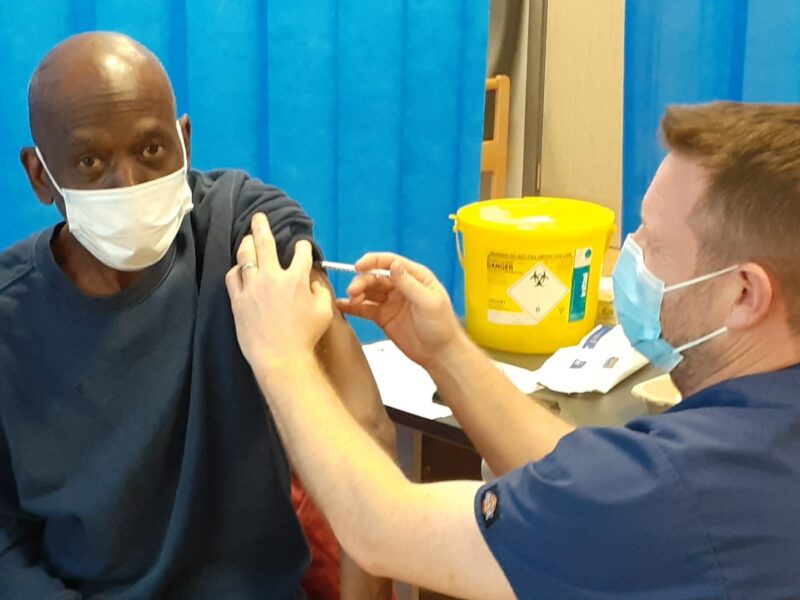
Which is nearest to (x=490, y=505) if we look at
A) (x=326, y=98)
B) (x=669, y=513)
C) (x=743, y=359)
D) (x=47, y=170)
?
(x=669, y=513)

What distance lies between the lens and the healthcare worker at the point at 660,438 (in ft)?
3.35

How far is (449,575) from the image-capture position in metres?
1.15

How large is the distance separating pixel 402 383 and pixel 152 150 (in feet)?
2.68

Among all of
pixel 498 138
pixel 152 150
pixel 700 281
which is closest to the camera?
pixel 700 281

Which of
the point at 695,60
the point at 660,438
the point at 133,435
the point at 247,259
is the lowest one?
the point at 133,435

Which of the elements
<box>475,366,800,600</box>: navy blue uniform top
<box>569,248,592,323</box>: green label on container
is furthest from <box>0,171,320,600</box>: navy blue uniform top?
<box>569,248,592,323</box>: green label on container

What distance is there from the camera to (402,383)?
1.97 m

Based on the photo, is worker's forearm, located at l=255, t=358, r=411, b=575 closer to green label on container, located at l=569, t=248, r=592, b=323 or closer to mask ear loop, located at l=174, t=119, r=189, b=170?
mask ear loop, located at l=174, t=119, r=189, b=170

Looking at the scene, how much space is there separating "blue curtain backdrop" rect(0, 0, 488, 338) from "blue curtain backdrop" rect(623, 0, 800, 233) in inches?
→ 18.4

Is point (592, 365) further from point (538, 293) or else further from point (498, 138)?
point (498, 138)

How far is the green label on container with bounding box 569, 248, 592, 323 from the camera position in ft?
7.11

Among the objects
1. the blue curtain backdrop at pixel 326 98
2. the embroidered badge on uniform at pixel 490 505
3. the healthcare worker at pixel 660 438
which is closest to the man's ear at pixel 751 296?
the healthcare worker at pixel 660 438

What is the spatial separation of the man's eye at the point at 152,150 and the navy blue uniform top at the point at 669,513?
0.66m

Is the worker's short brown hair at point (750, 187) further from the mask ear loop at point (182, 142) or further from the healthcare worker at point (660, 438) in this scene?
the mask ear loop at point (182, 142)
